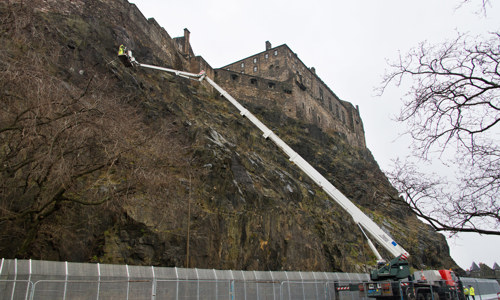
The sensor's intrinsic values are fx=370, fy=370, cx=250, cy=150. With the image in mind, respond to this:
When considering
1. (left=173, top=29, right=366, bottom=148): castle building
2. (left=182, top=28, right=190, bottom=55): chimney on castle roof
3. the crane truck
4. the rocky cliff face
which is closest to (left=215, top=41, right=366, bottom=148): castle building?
(left=173, top=29, right=366, bottom=148): castle building

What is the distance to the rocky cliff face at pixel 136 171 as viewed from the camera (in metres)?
8.57

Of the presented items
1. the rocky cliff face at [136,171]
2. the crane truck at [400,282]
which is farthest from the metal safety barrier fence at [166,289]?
the rocky cliff face at [136,171]

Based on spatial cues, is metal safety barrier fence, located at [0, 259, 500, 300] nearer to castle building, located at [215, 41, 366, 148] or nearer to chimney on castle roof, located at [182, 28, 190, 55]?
chimney on castle roof, located at [182, 28, 190, 55]

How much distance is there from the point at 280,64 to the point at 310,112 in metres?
6.46

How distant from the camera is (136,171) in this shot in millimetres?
9555

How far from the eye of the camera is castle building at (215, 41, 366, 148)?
122ft

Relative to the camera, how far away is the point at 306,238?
18.1 m

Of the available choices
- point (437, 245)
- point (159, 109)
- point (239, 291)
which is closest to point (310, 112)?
point (437, 245)

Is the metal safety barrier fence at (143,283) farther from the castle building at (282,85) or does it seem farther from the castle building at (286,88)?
the castle building at (286,88)

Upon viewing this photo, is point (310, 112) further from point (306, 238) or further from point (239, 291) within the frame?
point (239, 291)

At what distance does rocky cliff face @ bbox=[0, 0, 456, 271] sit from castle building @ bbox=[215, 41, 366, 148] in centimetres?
717

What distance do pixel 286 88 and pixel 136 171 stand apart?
31215 millimetres

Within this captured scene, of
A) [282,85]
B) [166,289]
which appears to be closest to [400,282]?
[166,289]

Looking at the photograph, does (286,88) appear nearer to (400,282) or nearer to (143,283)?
(400,282)
